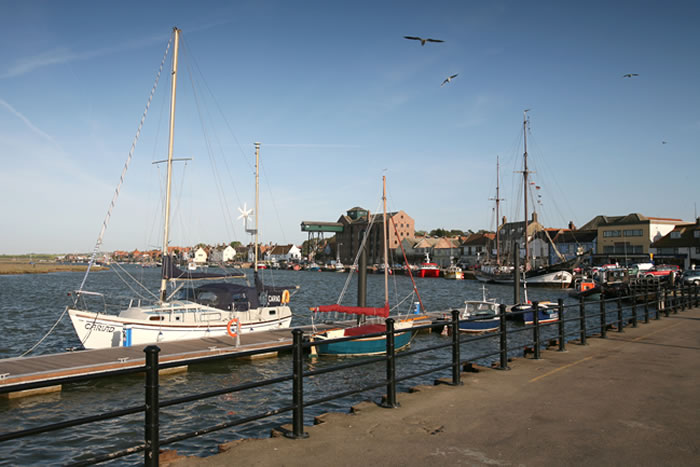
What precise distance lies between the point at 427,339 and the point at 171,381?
50.1 feet

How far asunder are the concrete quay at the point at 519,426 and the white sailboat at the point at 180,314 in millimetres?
13070

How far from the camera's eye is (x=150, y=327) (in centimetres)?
2105

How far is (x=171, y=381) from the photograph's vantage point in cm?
1720

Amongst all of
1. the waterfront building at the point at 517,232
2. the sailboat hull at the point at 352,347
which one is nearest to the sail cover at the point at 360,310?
the sailboat hull at the point at 352,347

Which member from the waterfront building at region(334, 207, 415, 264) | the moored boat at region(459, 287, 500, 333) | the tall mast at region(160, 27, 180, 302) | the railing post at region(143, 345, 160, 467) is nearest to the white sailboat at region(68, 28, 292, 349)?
the tall mast at region(160, 27, 180, 302)

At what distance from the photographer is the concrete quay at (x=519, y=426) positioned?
18.3 feet

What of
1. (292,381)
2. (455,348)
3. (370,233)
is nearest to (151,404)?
(455,348)

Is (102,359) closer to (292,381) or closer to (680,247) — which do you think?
(292,381)

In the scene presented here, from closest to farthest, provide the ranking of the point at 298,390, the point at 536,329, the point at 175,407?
the point at 298,390
the point at 536,329
the point at 175,407

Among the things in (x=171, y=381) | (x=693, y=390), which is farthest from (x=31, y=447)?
(x=693, y=390)

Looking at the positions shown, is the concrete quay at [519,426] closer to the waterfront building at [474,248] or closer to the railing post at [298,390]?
the railing post at [298,390]

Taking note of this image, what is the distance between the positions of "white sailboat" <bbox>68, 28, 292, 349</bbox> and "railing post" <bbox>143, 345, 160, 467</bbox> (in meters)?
14.8

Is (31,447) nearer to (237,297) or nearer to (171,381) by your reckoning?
(171,381)

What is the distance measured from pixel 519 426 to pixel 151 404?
4.70 meters
